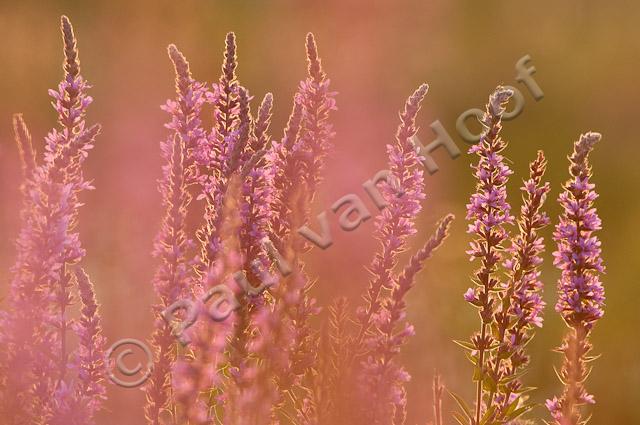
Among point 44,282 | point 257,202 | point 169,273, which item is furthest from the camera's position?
point 257,202

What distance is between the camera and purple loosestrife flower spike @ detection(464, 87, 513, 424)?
3.67m

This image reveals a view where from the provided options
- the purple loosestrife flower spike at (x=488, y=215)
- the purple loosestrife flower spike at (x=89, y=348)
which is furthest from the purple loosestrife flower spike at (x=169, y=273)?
the purple loosestrife flower spike at (x=488, y=215)

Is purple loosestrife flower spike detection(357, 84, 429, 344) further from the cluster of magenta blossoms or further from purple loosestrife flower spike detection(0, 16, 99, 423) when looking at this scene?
purple loosestrife flower spike detection(0, 16, 99, 423)

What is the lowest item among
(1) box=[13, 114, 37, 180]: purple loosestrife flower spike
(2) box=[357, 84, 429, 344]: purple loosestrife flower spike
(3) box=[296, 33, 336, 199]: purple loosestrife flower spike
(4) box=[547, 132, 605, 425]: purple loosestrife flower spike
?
(4) box=[547, 132, 605, 425]: purple loosestrife flower spike

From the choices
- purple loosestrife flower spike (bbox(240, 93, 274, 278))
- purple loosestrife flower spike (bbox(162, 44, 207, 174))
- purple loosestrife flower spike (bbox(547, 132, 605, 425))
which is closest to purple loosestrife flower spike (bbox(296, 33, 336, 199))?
purple loosestrife flower spike (bbox(240, 93, 274, 278))

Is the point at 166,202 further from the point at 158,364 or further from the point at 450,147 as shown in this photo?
the point at 450,147

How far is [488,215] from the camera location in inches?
147

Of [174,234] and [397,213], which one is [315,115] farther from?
[174,234]

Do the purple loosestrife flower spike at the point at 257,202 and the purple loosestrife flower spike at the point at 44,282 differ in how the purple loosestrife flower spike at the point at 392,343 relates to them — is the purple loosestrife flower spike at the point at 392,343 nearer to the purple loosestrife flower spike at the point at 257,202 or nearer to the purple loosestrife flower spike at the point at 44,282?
the purple loosestrife flower spike at the point at 257,202

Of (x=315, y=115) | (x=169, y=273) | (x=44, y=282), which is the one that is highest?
(x=315, y=115)

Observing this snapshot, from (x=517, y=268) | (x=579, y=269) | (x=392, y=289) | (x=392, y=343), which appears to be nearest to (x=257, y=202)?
(x=392, y=289)

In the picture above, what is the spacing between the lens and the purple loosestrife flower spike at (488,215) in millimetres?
3668

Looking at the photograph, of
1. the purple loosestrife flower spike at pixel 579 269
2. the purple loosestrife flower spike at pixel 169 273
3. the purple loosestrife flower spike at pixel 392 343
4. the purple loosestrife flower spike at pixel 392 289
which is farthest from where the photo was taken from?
the purple loosestrife flower spike at pixel 579 269

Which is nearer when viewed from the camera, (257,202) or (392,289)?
(392,289)
